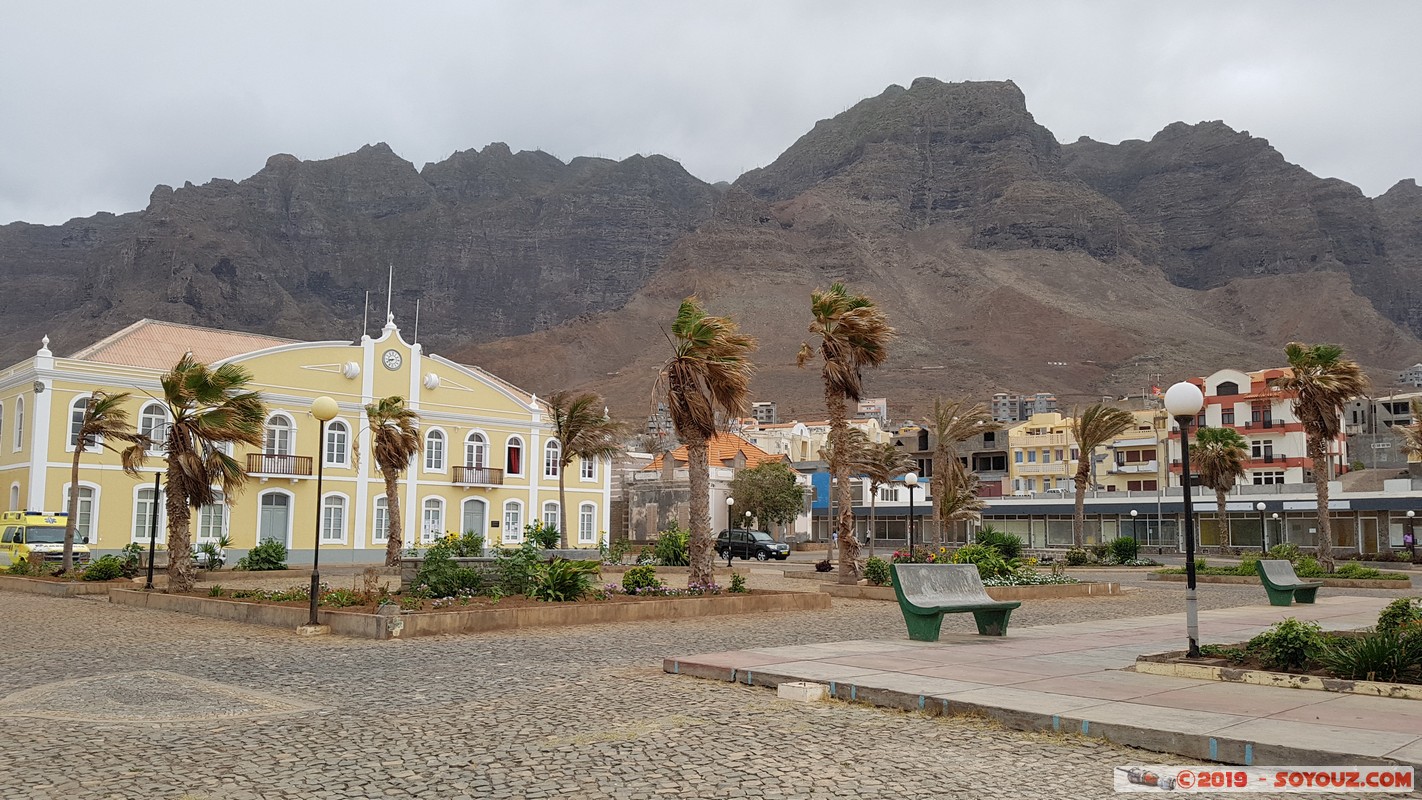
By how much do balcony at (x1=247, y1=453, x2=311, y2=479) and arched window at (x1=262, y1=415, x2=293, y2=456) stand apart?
1.11ft

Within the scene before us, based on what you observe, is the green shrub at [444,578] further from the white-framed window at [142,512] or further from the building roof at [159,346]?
the building roof at [159,346]

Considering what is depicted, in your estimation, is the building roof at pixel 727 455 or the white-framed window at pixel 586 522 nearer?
the white-framed window at pixel 586 522

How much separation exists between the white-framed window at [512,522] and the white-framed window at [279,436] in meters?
10.6

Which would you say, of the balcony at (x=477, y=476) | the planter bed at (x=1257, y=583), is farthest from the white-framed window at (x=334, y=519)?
the planter bed at (x=1257, y=583)

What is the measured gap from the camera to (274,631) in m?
16.5

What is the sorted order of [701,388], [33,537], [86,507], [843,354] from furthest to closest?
[86,507]
[33,537]
[843,354]
[701,388]

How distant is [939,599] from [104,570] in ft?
67.2

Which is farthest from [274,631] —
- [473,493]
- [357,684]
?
[473,493]

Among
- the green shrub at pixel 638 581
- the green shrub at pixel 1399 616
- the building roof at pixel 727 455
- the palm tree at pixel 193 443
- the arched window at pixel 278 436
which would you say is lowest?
the green shrub at pixel 638 581

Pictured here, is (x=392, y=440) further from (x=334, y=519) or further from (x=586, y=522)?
(x=586, y=522)

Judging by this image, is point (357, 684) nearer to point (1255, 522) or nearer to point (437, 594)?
point (437, 594)

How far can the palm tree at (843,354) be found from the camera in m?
26.0

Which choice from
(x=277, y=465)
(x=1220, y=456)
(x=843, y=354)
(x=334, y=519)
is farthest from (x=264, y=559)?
(x=1220, y=456)

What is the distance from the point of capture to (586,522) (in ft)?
176
